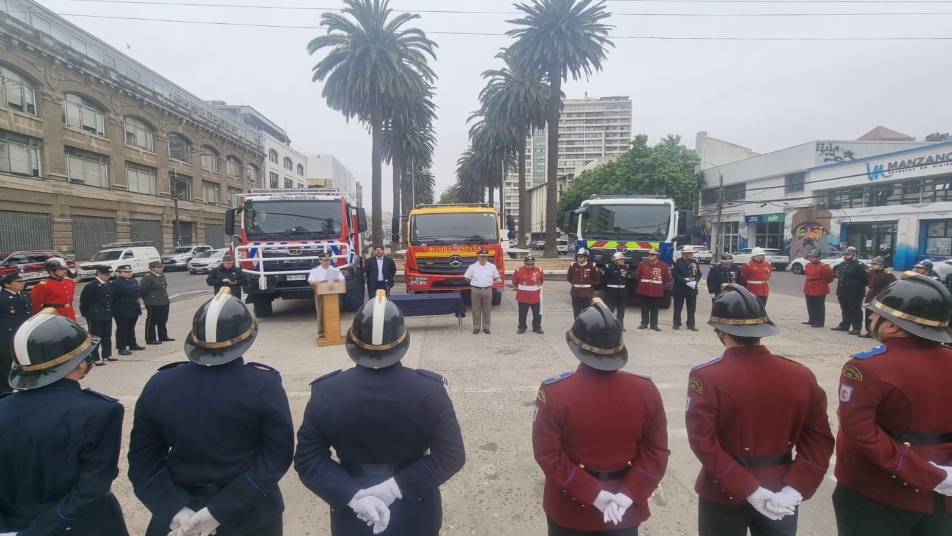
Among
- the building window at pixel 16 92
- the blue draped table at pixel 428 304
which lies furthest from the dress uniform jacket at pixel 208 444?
the building window at pixel 16 92

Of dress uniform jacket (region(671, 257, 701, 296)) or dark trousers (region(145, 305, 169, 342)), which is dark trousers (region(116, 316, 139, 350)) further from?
dress uniform jacket (region(671, 257, 701, 296))

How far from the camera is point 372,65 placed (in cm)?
2380

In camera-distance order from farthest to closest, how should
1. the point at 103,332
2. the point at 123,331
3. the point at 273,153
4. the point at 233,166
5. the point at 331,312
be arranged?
the point at 273,153 → the point at 233,166 → the point at 331,312 → the point at 123,331 → the point at 103,332

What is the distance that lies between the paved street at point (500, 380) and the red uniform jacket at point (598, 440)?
1.34 meters

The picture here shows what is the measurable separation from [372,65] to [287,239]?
16.0m

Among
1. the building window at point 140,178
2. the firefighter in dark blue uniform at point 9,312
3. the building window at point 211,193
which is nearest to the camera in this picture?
the firefighter in dark blue uniform at point 9,312

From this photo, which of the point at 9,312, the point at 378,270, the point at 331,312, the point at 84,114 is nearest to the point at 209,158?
the point at 84,114

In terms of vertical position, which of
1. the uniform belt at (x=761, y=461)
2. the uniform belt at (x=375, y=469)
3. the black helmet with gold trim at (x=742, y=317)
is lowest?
the uniform belt at (x=761, y=461)

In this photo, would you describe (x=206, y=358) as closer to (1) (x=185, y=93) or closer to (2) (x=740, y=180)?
(2) (x=740, y=180)

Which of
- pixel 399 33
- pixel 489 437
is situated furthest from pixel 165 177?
pixel 489 437

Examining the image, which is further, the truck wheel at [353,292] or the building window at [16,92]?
the building window at [16,92]

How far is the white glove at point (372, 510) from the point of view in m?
1.89

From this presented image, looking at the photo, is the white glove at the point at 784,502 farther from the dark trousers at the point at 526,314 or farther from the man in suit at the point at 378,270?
the man in suit at the point at 378,270

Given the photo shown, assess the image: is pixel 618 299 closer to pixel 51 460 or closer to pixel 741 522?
pixel 741 522
